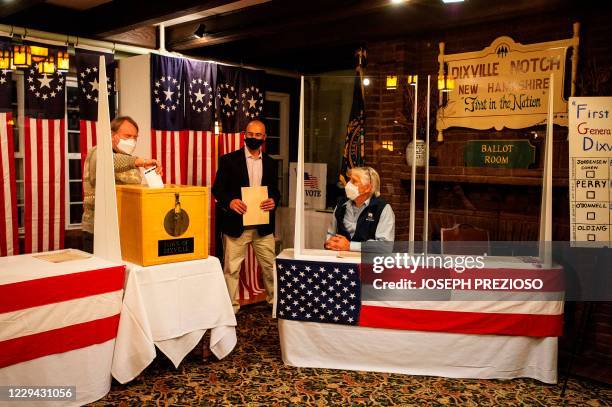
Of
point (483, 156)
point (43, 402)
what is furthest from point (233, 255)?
point (483, 156)

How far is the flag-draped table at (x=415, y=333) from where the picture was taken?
3463 mm

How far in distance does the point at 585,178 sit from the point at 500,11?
147 centimetres

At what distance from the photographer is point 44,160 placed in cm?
449

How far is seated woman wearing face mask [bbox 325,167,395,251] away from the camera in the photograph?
3.84 m

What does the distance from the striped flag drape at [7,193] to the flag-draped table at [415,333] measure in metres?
2.23

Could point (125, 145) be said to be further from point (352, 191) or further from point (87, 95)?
point (352, 191)

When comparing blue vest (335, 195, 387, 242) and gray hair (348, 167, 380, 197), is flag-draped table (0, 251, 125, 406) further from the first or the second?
gray hair (348, 167, 380, 197)

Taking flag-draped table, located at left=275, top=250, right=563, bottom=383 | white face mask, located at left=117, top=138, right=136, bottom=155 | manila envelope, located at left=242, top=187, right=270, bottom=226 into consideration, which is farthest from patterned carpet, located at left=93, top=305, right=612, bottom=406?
white face mask, located at left=117, top=138, right=136, bottom=155

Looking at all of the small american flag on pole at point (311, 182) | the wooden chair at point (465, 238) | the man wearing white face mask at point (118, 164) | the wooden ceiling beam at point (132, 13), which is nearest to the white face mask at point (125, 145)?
the man wearing white face mask at point (118, 164)

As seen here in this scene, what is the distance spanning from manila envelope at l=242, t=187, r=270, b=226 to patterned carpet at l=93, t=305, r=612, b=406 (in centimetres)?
122

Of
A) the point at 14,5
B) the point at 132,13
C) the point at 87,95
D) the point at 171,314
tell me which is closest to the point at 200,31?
the point at 132,13

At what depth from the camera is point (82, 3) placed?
460cm

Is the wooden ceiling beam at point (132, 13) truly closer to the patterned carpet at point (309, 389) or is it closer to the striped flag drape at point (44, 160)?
the striped flag drape at point (44, 160)

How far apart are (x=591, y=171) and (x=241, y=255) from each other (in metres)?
2.80
